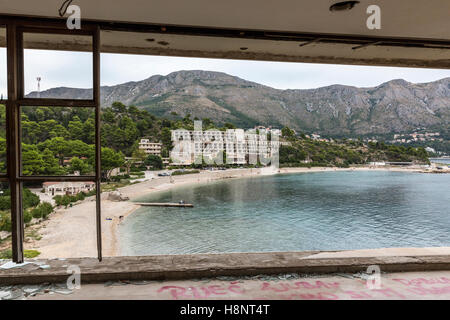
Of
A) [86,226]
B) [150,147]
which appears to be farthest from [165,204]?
[150,147]

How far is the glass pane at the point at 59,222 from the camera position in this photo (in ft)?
78.3

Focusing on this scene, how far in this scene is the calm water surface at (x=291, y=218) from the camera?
1028 inches

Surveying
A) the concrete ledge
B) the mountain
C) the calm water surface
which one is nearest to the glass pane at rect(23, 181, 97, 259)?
the calm water surface

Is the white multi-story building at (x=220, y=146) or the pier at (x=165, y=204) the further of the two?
the white multi-story building at (x=220, y=146)

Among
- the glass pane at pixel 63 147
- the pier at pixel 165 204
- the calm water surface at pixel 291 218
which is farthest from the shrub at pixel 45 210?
the pier at pixel 165 204

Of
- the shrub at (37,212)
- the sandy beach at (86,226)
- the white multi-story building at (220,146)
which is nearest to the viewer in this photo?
the sandy beach at (86,226)

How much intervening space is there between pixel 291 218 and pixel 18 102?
3452 centimetres

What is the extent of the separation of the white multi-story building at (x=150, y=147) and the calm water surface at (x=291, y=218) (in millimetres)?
13257

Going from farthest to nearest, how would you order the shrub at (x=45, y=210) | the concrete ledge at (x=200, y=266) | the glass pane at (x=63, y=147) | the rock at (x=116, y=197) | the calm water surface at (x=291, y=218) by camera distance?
the rock at (x=116, y=197) → the shrub at (x=45, y=210) → the glass pane at (x=63, y=147) → the calm water surface at (x=291, y=218) → the concrete ledge at (x=200, y=266)

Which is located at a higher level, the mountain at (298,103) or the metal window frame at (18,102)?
the mountain at (298,103)

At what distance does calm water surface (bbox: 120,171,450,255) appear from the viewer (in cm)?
2611

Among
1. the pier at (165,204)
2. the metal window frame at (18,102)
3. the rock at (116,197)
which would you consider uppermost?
the metal window frame at (18,102)

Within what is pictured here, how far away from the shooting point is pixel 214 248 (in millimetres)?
25078

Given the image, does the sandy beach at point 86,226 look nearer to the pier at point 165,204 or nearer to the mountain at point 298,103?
the pier at point 165,204
